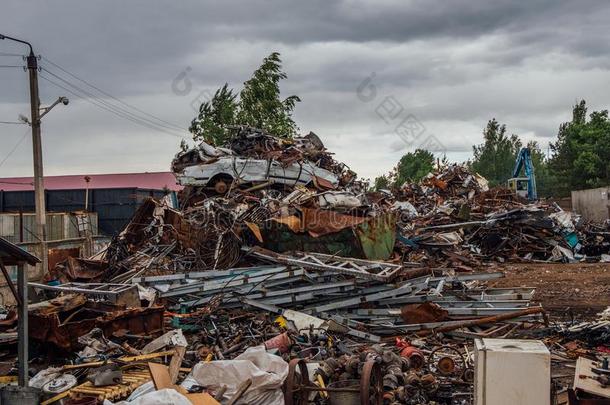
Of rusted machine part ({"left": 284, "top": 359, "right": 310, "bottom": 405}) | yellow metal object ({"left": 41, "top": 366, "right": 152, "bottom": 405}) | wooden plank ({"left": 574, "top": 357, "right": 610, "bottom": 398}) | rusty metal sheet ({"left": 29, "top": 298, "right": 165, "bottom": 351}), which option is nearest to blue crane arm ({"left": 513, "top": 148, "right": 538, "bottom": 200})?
rusty metal sheet ({"left": 29, "top": 298, "right": 165, "bottom": 351})

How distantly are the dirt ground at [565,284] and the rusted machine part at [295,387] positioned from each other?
5.78 metres

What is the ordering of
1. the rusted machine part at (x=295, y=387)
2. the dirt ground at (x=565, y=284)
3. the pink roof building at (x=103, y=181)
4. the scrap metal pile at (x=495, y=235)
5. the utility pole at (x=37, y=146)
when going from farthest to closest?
the pink roof building at (x=103, y=181) < the scrap metal pile at (x=495, y=235) < the utility pole at (x=37, y=146) < the dirt ground at (x=565, y=284) < the rusted machine part at (x=295, y=387)

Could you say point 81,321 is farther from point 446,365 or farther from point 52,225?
point 52,225

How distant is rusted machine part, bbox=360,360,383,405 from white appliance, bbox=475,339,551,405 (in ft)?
3.91

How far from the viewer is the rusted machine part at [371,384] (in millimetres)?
5672

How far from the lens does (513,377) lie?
15.4 feet

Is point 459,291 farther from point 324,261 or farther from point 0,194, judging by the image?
point 0,194

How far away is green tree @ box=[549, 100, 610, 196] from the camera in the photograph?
124ft

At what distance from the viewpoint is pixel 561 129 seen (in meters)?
44.6

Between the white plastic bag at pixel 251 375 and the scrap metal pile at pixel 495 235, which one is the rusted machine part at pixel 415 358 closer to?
the white plastic bag at pixel 251 375

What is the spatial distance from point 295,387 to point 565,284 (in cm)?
989

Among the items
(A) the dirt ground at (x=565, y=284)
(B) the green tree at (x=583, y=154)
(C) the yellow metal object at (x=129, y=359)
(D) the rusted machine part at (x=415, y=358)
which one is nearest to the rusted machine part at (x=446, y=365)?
(D) the rusted machine part at (x=415, y=358)

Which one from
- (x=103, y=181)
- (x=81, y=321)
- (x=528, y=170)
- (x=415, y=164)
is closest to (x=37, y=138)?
(x=81, y=321)

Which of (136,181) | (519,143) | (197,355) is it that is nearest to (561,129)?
(519,143)
